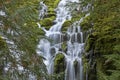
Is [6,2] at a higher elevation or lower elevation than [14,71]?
higher

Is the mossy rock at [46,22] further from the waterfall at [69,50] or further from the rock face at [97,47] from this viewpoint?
the rock face at [97,47]

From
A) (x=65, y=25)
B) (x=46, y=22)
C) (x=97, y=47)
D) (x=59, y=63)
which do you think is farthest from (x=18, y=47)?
(x=46, y=22)

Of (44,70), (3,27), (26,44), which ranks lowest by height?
(44,70)

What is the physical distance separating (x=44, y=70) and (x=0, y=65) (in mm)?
768

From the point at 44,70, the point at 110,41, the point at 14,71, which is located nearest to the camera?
the point at 14,71

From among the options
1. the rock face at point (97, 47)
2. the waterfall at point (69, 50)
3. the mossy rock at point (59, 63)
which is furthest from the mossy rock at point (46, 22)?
the mossy rock at point (59, 63)

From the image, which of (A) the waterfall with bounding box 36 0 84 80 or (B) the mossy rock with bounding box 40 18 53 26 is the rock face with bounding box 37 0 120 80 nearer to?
(A) the waterfall with bounding box 36 0 84 80

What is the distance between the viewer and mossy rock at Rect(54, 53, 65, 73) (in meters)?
11.3

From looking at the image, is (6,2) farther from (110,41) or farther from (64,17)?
(64,17)

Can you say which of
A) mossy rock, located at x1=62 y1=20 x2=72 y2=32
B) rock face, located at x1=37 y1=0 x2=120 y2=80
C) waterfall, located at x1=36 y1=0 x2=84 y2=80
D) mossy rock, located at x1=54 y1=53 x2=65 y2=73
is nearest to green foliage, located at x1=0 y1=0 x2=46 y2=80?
rock face, located at x1=37 y1=0 x2=120 y2=80

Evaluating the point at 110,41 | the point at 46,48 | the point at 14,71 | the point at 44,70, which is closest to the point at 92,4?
the point at 44,70

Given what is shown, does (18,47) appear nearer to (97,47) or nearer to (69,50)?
(97,47)

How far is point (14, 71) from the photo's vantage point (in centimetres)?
433

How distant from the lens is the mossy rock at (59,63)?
11.3 m
